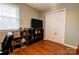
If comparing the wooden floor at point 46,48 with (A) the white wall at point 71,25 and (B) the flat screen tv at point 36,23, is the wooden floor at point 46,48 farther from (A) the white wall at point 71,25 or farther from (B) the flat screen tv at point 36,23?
(B) the flat screen tv at point 36,23

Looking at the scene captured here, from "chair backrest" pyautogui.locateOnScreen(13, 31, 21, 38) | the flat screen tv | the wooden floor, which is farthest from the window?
the wooden floor

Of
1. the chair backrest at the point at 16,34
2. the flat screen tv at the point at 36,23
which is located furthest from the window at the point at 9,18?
the flat screen tv at the point at 36,23

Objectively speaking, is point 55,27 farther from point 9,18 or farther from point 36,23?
point 9,18

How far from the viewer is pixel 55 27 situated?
1446mm

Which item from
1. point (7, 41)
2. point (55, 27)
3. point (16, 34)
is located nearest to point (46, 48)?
point (55, 27)

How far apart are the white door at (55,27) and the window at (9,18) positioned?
0.47 meters

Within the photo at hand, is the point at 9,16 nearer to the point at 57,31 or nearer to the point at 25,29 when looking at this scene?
the point at 25,29

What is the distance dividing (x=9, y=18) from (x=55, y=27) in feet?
2.29

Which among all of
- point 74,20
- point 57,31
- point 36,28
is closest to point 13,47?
point 36,28

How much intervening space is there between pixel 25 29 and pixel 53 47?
1.68ft

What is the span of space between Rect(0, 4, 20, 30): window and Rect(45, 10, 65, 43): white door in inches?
18.5

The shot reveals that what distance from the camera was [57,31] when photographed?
1432 millimetres

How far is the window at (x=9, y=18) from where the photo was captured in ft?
4.08

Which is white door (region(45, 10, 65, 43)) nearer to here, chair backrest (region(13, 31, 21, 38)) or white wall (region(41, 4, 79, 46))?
white wall (region(41, 4, 79, 46))
